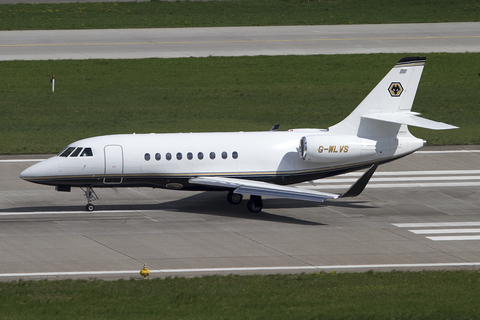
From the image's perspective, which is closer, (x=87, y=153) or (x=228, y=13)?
(x=87, y=153)

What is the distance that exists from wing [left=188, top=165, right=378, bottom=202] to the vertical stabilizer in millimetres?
2234

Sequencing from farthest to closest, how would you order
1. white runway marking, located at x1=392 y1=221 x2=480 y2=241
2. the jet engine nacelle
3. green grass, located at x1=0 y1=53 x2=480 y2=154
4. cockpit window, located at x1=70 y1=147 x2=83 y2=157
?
1. green grass, located at x1=0 y1=53 x2=480 y2=154
2. the jet engine nacelle
3. cockpit window, located at x1=70 y1=147 x2=83 y2=157
4. white runway marking, located at x1=392 y1=221 x2=480 y2=241

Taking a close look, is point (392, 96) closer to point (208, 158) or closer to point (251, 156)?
point (251, 156)

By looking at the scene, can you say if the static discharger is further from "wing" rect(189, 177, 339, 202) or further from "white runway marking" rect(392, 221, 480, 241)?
"white runway marking" rect(392, 221, 480, 241)

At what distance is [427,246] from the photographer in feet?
90.9

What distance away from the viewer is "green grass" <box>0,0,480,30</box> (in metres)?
67.6

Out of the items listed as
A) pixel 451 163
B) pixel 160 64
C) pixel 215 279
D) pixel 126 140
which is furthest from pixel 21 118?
pixel 215 279

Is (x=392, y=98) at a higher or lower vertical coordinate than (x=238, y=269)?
higher

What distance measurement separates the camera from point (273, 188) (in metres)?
30.8

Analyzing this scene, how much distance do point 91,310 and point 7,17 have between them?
5396 cm

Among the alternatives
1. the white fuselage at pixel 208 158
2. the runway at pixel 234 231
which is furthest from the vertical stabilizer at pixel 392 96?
the runway at pixel 234 231

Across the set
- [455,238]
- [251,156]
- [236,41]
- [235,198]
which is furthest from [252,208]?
[236,41]

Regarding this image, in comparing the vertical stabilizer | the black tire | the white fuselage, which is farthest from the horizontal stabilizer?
the black tire

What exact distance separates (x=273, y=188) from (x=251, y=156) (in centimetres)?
216
